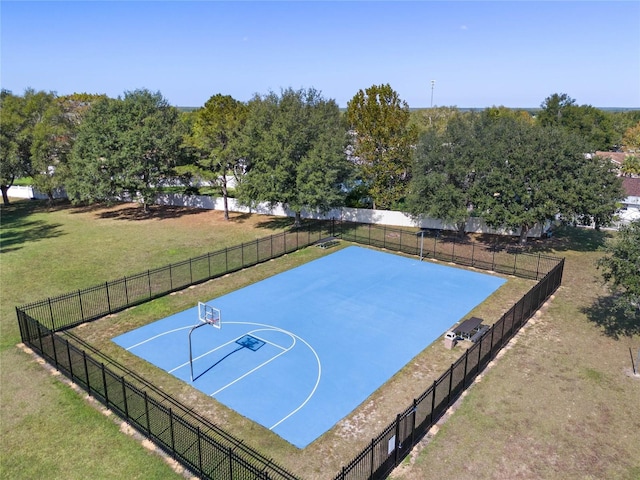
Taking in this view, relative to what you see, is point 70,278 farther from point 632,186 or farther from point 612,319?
point 632,186

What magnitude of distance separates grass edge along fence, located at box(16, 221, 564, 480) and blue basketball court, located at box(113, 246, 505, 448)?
191cm

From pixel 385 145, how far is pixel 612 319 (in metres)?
25.3

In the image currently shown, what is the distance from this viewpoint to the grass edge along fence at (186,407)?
41.8ft

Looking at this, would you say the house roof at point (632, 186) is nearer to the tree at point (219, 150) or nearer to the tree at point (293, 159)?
the tree at point (293, 159)

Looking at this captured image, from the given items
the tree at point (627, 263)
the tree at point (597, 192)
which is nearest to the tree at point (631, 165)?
the tree at point (597, 192)

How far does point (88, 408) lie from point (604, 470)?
654 inches

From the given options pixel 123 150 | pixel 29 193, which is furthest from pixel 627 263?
pixel 29 193

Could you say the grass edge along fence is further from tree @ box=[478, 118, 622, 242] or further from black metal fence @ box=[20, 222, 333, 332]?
tree @ box=[478, 118, 622, 242]

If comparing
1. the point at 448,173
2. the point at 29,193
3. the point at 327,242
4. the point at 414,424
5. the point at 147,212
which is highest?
the point at 448,173

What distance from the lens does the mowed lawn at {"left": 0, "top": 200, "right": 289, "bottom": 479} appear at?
13336 millimetres

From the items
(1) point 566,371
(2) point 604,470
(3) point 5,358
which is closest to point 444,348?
(1) point 566,371

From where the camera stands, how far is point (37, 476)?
41.8 feet

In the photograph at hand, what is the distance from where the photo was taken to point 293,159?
1500 inches

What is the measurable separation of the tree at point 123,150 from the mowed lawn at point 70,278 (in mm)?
3599
